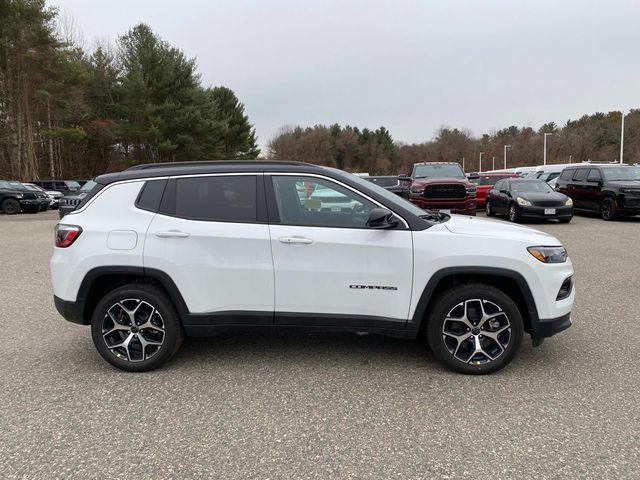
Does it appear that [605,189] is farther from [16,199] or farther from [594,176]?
[16,199]

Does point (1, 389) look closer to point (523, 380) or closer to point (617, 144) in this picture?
point (523, 380)

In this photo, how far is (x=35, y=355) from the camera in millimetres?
4434

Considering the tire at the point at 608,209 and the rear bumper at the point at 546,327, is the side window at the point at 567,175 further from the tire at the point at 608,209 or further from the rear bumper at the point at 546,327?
the rear bumper at the point at 546,327

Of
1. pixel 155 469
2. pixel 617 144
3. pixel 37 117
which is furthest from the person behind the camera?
pixel 617 144

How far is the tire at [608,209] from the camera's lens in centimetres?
1503

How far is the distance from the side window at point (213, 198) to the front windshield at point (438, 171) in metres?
12.3

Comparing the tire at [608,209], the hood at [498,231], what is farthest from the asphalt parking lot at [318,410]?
the tire at [608,209]

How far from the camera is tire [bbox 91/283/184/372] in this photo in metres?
3.95

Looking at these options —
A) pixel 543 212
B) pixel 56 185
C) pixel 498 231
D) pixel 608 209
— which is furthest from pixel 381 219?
pixel 56 185

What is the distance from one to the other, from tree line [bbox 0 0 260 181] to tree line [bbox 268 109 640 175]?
3849cm

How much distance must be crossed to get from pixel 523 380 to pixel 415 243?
1.37 m

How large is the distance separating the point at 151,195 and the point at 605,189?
50.9ft

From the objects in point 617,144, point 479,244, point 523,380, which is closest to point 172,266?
point 479,244

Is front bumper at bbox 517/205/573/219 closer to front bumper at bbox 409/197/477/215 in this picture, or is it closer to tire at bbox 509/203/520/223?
tire at bbox 509/203/520/223
